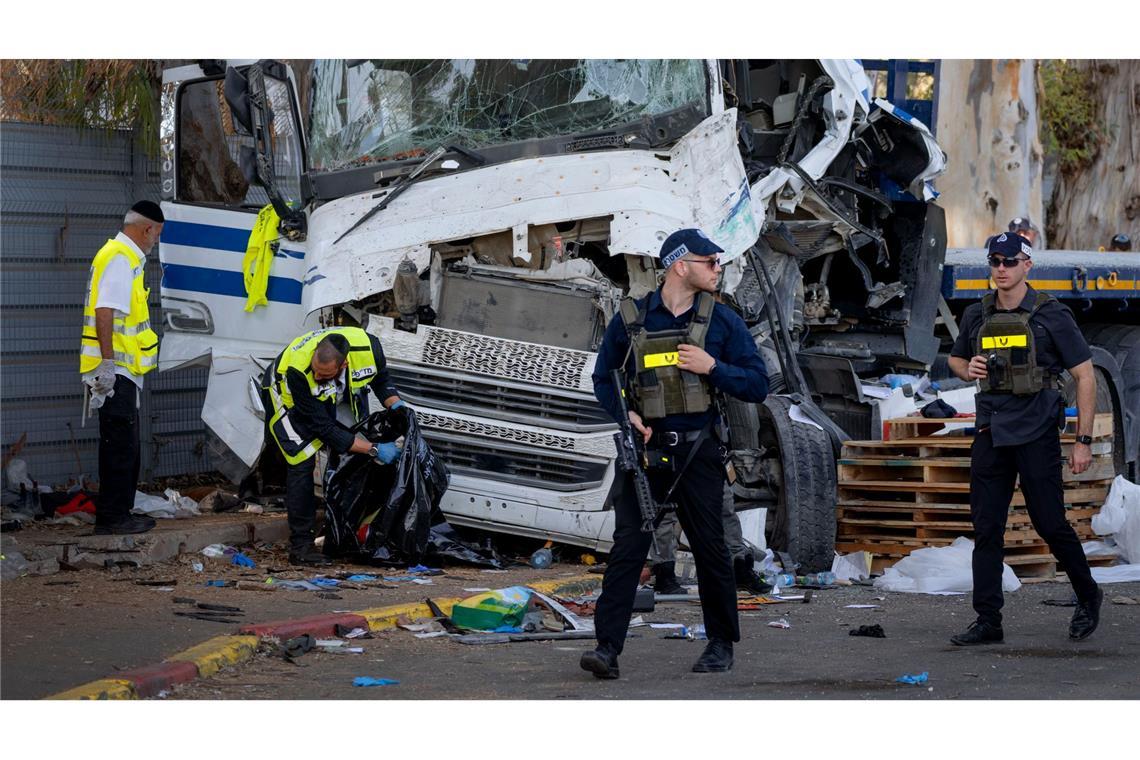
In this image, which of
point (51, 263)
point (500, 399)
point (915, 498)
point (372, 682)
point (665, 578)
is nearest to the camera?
point (372, 682)

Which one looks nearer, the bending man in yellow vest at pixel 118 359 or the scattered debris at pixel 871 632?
the scattered debris at pixel 871 632

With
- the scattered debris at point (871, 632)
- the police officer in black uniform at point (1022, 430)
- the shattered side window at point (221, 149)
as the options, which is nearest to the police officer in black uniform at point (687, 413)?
the scattered debris at point (871, 632)

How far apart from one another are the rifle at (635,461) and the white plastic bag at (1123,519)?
438 centimetres

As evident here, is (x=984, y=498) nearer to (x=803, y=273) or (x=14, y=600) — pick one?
(x=803, y=273)

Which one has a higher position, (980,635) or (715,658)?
(715,658)

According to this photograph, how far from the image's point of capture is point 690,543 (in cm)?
581

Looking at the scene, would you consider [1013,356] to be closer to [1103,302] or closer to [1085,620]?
[1085,620]

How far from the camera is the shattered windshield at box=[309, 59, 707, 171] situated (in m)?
8.45

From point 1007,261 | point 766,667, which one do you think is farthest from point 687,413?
point 1007,261

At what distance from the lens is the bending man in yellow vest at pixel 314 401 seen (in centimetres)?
809

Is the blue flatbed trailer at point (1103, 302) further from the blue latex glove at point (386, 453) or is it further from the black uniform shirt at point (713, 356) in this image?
the black uniform shirt at point (713, 356)

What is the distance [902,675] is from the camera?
5.79 metres

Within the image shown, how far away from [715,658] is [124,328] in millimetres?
4287

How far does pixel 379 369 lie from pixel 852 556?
3009 millimetres
